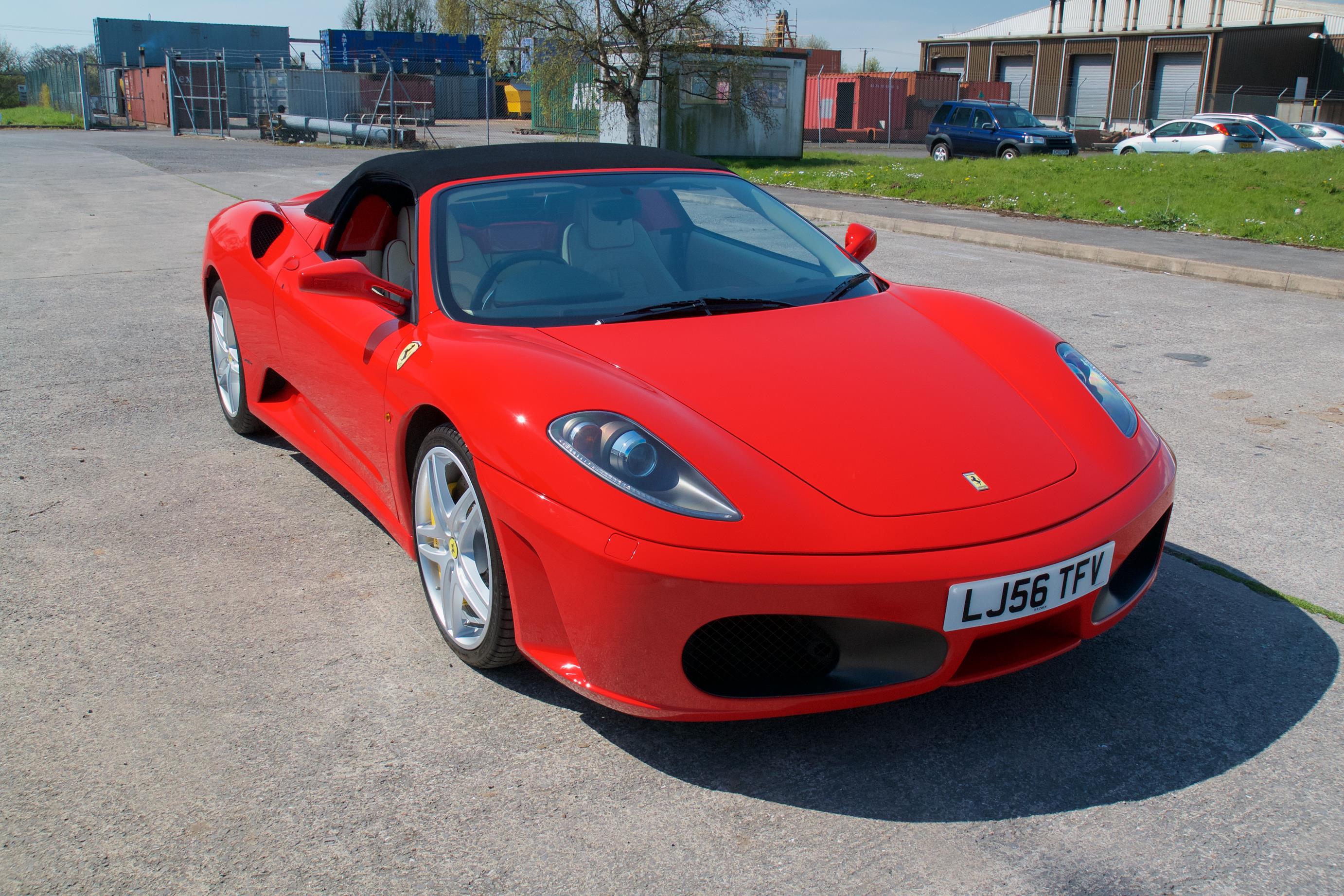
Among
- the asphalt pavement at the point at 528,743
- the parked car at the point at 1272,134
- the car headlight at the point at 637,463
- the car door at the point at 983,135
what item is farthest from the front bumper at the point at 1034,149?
the car headlight at the point at 637,463

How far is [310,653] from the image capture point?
2938 millimetres

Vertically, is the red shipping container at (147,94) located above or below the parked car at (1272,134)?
above

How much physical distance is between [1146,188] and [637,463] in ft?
50.4

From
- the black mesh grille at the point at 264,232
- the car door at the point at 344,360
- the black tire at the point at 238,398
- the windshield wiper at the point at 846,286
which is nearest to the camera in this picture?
the car door at the point at 344,360

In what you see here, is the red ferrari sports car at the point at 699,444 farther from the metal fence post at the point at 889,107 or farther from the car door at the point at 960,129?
the metal fence post at the point at 889,107

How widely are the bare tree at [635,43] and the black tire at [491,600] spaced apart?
21665 millimetres

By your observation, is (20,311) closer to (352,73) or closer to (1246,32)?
(352,73)

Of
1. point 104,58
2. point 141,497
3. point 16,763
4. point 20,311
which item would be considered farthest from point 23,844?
point 104,58

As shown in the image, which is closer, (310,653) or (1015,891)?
(1015,891)

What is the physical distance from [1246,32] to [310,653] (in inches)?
2013

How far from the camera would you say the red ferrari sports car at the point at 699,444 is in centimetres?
222

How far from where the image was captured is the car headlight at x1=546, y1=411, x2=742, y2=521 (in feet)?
7.38

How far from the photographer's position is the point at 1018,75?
169ft

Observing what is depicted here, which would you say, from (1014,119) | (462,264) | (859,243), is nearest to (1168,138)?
(1014,119)
